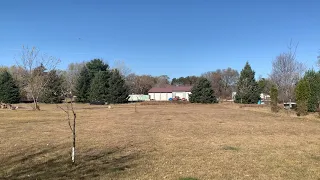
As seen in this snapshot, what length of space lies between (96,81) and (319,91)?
138ft

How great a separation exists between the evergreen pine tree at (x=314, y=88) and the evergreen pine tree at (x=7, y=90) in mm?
51026

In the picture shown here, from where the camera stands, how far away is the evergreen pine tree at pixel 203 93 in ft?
185

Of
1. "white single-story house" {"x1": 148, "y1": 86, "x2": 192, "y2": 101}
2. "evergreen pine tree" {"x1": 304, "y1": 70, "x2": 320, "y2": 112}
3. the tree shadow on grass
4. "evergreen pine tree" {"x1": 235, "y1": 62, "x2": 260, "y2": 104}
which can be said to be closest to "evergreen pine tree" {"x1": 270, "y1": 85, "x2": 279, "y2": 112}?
"evergreen pine tree" {"x1": 304, "y1": 70, "x2": 320, "y2": 112}

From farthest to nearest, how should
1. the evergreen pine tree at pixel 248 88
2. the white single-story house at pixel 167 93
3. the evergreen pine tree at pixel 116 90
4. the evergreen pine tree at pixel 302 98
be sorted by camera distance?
the white single-story house at pixel 167 93 < the evergreen pine tree at pixel 116 90 < the evergreen pine tree at pixel 248 88 < the evergreen pine tree at pixel 302 98

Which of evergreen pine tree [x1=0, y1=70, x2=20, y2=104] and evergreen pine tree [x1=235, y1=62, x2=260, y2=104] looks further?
evergreen pine tree [x1=0, y1=70, x2=20, y2=104]

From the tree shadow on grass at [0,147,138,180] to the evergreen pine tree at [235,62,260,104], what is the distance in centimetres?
4708

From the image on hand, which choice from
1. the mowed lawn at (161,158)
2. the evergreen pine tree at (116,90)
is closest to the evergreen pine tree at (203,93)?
the evergreen pine tree at (116,90)

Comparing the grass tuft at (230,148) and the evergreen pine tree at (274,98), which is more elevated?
the evergreen pine tree at (274,98)

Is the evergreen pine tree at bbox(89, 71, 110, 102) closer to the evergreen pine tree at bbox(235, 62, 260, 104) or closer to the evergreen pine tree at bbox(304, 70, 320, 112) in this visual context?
the evergreen pine tree at bbox(235, 62, 260, 104)

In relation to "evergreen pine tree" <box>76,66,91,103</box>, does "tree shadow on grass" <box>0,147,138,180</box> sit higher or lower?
lower

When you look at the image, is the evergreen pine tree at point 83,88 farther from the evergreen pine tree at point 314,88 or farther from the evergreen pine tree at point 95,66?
the evergreen pine tree at point 314,88

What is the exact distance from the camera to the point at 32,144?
9.66 meters

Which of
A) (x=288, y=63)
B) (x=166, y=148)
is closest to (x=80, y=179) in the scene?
(x=166, y=148)

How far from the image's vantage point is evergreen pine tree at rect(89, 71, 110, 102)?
56.9 metres
